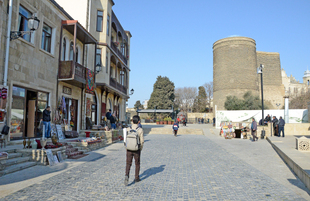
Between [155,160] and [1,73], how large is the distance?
260 inches

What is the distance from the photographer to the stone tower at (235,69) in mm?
52531

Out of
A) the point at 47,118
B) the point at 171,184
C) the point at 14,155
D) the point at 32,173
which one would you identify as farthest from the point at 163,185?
the point at 47,118

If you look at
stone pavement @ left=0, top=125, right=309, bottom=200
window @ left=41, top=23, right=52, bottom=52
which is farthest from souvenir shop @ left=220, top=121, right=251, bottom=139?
window @ left=41, top=23, right=52, bottom=52

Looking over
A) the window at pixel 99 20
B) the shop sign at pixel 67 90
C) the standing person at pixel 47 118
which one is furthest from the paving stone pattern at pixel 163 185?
the window at pixel 99 20

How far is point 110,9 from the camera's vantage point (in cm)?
1989

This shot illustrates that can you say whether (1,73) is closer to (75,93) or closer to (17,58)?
(17,58)

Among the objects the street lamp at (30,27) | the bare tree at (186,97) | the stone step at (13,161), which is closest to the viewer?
the stone step at (13,161)

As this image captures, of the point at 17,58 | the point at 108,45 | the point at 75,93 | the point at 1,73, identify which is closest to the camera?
the point at 1,73

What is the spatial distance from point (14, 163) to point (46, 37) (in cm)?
756

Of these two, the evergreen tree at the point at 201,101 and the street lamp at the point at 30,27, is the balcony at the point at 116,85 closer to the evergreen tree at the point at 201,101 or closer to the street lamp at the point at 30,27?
the street lamp at the point at 30,27

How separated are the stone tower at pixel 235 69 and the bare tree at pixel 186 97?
14.1 m

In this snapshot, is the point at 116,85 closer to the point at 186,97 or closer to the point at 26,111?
the point at 26,111

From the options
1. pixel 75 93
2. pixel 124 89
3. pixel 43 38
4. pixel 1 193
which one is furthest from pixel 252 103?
pixel 1 193

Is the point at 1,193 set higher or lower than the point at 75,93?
lower
